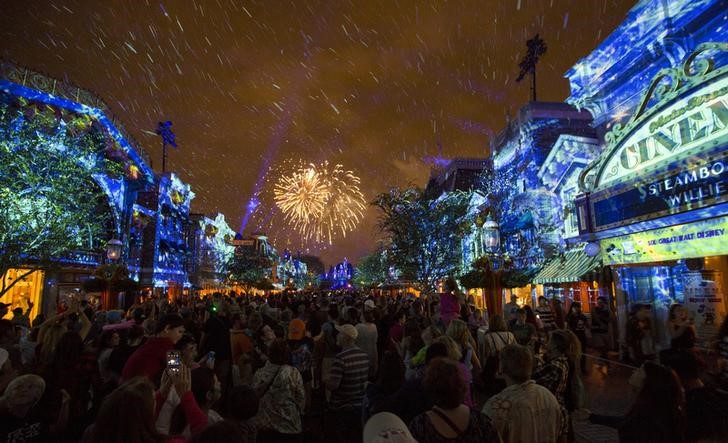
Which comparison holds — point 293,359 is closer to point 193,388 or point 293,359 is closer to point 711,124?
point 193,388

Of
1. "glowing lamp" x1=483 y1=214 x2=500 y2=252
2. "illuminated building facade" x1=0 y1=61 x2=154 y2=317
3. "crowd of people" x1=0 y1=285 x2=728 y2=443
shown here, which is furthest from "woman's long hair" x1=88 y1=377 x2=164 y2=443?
"illuminated building facade" x1=0 y1=61 x2=154 y2=317

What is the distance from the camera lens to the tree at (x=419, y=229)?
29.0 meters

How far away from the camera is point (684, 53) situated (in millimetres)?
16188

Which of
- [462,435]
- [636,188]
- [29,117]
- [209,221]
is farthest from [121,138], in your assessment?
[462,435]

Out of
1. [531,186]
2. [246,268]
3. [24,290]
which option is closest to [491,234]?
[531,186]

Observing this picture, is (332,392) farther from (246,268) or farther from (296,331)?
(246,268)

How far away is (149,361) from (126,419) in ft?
6.51

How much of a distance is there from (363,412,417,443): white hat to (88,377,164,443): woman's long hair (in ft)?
4.29

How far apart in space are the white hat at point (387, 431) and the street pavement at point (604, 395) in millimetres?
5179

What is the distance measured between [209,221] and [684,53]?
5677 cm

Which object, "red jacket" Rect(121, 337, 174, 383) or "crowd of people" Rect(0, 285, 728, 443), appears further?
"red jacket" Rect(121, 337, 174, 383)

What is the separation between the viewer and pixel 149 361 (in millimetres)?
4238

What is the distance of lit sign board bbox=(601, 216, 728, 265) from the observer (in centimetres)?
1075

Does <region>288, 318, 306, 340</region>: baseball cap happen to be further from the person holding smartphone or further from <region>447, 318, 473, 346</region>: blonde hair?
the person holding smartphone
